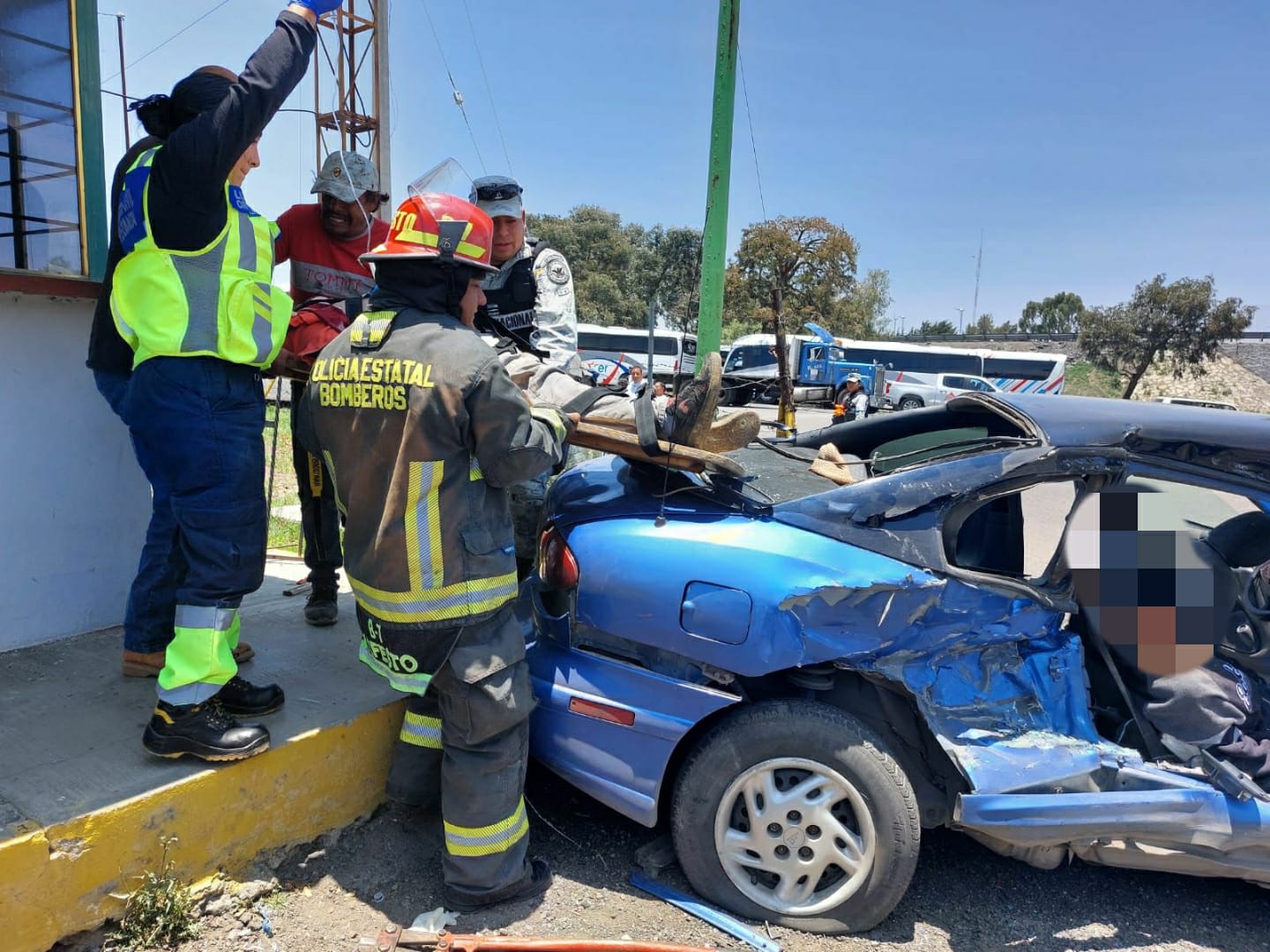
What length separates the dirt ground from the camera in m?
2.31

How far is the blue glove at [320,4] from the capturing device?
238 cm

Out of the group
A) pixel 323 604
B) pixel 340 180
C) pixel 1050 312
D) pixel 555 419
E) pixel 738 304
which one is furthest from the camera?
pixel 1050 312

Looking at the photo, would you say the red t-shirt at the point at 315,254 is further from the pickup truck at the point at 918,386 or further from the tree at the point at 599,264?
the pickup truck at the point at 918,386

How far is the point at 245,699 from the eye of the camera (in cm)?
259

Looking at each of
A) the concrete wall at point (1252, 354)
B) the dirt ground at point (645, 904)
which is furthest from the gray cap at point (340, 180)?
the concrete wall at point (1252, 354)

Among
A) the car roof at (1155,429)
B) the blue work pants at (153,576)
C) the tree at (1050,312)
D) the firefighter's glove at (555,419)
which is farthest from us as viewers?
the tree at (1050,312)

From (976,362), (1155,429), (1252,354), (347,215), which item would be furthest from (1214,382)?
(347,215)

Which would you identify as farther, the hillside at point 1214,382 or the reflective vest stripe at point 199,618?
the hillside at point 1214,382

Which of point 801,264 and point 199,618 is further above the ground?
point 801,264

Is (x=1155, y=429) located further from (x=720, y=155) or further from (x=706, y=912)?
(x=720, y=155)

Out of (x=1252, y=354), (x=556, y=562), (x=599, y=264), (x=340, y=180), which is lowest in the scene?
(x=556, y=562)

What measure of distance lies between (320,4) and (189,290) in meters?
0.98

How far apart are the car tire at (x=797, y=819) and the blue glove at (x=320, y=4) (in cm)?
253

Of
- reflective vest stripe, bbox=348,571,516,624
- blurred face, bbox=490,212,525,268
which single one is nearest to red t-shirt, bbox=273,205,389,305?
blurred face, bbox=490,212,525,268
